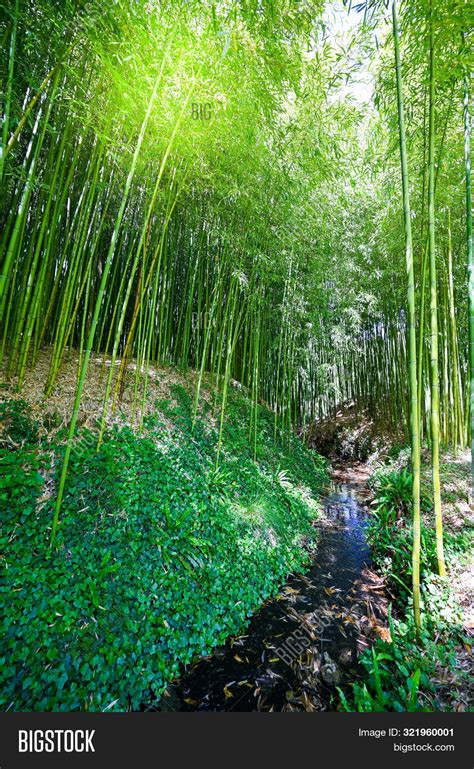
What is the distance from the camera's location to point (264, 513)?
3.07m

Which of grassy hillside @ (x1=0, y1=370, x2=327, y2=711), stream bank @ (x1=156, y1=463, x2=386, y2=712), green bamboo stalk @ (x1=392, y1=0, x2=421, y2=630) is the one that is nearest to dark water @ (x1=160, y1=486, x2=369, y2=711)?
stream bank @ (x1=156, y1=463, x2=386, y2=712)

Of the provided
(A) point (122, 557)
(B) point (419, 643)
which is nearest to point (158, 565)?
(A) point (122, 557)

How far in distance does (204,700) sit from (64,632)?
0.87 m

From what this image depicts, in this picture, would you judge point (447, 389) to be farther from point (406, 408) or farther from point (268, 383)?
point (268, 383)

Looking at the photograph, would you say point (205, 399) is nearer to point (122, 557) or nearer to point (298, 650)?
point (122, 557)

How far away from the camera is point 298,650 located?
194 centimetres

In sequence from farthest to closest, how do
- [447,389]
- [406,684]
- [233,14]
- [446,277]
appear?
1. [447,389]
2. [446,277]
3. [233,14]
4. [406,684]

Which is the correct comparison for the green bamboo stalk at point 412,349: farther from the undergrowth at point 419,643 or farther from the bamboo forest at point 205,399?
the undergrowth at point 419,643

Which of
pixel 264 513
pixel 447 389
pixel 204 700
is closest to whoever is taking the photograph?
pixel 204 700

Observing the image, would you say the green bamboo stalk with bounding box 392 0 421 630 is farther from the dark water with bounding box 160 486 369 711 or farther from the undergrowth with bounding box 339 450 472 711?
the dark water with bounding box 160 486 369 711

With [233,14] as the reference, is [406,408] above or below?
below

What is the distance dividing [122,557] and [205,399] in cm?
252

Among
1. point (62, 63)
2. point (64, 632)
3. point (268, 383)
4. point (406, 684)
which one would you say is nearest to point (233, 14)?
point (62, 63)

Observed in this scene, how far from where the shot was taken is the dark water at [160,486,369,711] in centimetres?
159
